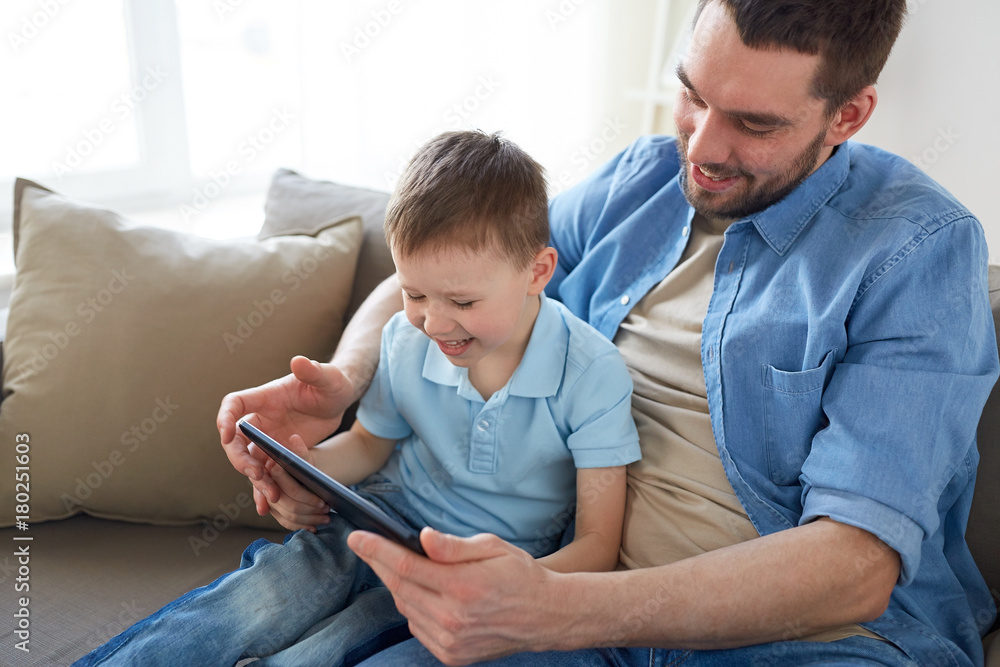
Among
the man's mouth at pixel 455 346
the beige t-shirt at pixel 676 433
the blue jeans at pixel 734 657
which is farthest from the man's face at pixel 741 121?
the blue jeans at pixel 734 657

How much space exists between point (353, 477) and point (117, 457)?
0.46 metres

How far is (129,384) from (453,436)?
61 centimetres

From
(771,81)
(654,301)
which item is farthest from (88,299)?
(771,81)

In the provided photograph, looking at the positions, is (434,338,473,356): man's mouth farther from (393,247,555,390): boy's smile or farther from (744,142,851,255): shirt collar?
(744,142,851,255): shirt collar

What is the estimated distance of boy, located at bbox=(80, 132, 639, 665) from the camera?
992mm

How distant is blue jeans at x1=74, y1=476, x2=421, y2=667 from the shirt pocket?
585 millimetres

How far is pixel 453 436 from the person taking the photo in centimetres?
118

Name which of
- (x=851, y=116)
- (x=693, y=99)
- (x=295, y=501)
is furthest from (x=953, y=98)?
(x=295, y=501)

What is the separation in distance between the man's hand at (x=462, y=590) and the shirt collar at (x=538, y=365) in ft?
0.90

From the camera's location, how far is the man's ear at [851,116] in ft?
3.68

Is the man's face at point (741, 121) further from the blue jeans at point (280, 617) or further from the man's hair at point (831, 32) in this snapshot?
the blue jeans at point (280, 617)

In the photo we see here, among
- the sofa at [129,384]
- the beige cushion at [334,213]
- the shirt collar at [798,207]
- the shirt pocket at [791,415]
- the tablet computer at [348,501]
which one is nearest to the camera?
the tablet computer at [348,501]

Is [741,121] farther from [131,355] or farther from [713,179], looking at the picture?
[131,355]

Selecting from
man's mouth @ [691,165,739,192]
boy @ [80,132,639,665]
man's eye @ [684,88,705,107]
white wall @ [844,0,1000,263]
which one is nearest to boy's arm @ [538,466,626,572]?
boy @ [80,132,639,665]
